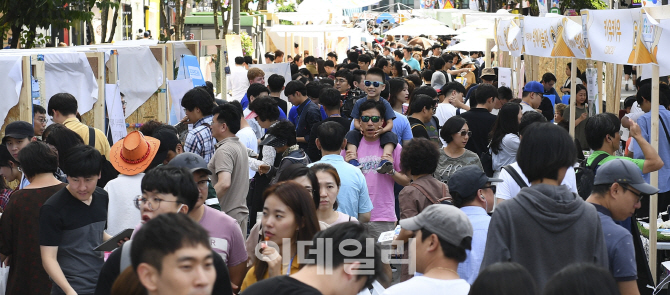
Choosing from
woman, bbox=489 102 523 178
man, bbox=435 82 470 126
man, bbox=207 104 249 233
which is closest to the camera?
man, bbox=207 104 249 233

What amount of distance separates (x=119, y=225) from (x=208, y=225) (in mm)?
990

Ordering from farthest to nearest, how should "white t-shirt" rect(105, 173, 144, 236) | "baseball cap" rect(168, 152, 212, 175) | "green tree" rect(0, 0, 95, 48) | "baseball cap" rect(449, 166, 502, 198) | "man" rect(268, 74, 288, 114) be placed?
1. "green tree" rect(0, 0, 95, 48)
2. "man" rect(268, 74, 288, 114)
3. "white t-shirt" rect(105, 173, 144, 236)
4. "baseball cap" rect(168, 152, 212, 175)
5. "baseball cap" rect(449, 166, 502, 198)

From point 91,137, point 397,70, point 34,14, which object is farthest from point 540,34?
point 34,14

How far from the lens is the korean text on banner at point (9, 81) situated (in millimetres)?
8375

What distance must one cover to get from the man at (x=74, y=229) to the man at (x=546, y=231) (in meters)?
2.39

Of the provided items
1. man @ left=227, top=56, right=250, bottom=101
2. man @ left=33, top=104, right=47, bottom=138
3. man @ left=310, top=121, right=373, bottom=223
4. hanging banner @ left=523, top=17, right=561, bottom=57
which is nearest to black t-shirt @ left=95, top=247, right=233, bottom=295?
man @ left=310, top=121, right=373, bottom=223

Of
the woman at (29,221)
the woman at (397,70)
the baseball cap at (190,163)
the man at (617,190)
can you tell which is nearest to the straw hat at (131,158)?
the woman at (29,221)

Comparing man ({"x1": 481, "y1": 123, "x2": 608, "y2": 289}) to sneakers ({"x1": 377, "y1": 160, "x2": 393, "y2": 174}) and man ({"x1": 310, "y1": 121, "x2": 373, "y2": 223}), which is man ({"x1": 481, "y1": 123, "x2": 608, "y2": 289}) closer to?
man ({"x1": 310, "y1": 121, "x2": 373, "y2": 223})

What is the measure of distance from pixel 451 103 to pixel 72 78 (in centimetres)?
494

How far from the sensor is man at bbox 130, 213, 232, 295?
8.43 ft

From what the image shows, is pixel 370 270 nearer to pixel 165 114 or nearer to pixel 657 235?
pixel 657 235

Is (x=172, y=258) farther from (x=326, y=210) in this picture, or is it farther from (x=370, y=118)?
(x=370, y=118)

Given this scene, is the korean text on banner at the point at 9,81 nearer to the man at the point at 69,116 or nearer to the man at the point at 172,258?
the man at the point at 69,116

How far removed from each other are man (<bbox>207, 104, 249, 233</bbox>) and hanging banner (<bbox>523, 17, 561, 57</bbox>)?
5466 millimetres
